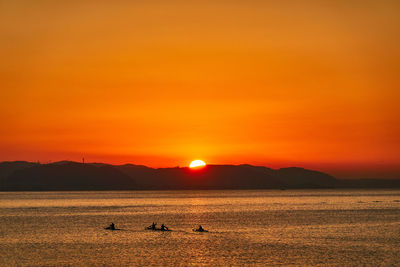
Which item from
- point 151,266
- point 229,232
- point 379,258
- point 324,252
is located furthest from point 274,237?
point 151,266

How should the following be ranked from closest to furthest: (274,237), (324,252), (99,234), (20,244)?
1. (324,252)
2. (20,244)
3. (274,237)
4. (99,234)

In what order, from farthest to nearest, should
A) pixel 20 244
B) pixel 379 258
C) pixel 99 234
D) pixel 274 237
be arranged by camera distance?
1. pixel 99 234
2. pixel 274 237
3. pixel 20 244
4. pixel 379 258

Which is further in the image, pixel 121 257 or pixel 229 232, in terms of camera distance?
pixel 229 232

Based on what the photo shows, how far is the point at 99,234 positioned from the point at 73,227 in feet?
64.1

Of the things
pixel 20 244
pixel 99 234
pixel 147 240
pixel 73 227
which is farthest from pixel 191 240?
pixel 73 227

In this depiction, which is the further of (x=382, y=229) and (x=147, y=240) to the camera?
(x=382, y=229)

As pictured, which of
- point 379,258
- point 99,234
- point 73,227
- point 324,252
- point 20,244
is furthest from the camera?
point 73,227

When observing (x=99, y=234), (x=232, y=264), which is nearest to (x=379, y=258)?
(x=232, y=264)

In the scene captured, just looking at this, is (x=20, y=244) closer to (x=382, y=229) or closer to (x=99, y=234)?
(x=99, y=234)

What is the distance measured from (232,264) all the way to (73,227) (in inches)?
2466

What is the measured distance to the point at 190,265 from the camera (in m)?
62.0

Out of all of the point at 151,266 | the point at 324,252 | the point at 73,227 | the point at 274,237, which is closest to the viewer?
the point at 151,266

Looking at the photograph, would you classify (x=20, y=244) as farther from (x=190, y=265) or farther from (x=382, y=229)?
(x=382, y=229)

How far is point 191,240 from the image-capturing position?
286 feet
